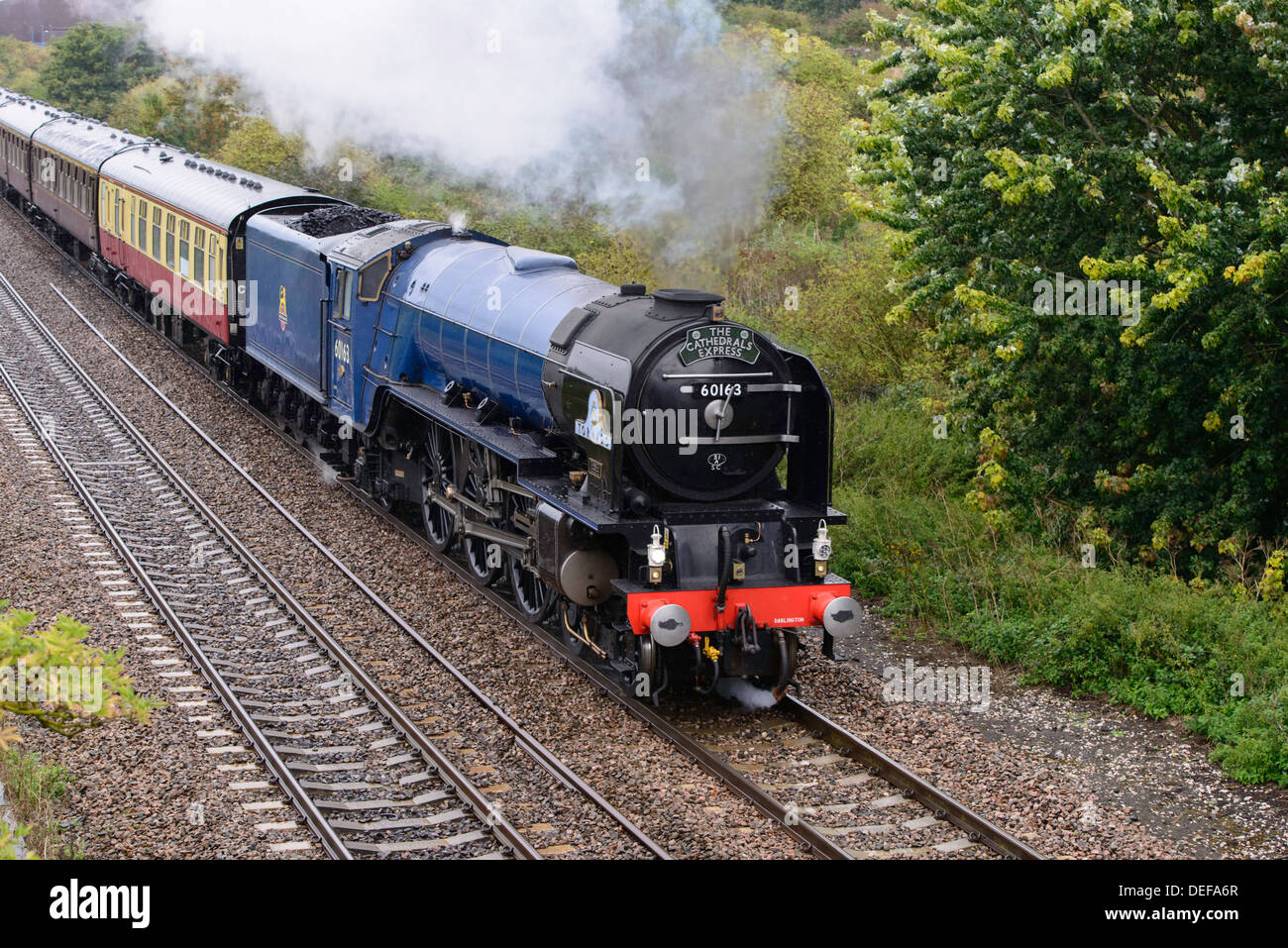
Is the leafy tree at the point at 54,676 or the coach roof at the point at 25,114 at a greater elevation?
the coach roof at the point at 25,114

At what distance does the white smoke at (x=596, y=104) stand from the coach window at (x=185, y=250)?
3.89 meters

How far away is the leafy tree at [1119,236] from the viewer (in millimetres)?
11055

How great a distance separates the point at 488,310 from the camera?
12273 mm

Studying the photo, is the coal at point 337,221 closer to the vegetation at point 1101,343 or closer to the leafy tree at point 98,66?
the vegetation at point 1101,343

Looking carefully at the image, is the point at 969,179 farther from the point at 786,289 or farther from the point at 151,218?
the point at 151,218

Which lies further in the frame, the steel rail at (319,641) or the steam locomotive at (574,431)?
the steam locomotive at (574,431)

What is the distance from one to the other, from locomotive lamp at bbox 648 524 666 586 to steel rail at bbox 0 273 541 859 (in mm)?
1954

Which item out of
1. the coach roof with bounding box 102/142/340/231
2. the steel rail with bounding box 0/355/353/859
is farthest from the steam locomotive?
the steel rail with bounding box 0/355/353/859

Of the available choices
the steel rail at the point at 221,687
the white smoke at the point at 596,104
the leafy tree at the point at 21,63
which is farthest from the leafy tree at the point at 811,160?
the leafy tree at the point at 21,63

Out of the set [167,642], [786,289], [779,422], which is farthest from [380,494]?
[786,289]

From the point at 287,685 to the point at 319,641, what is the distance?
0.89 m

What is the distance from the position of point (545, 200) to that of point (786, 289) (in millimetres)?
4043

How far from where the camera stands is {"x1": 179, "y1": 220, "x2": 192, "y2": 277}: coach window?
20992mm
